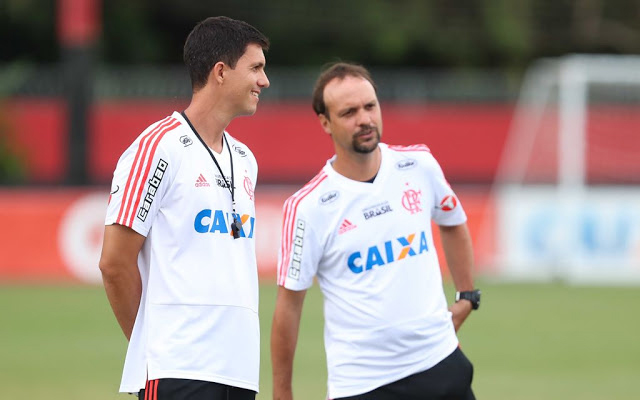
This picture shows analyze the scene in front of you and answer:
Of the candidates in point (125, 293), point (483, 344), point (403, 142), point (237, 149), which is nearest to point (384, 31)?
point (403, 142)

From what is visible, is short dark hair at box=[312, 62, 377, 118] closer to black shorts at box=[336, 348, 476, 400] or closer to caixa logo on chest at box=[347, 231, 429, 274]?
caixa logo on chest at box=[347, 231, 429, 274]

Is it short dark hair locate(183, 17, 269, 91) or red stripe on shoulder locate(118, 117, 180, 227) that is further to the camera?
short dark hair locate(183, 17, 269, 91)

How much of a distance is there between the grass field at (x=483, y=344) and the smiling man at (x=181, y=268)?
5.52 meters

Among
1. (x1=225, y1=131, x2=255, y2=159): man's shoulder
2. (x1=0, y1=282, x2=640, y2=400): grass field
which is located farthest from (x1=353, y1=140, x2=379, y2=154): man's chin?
(x1=0, y1=282, x2=640, y2=400): grass field

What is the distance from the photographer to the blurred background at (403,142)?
13562 millimetres

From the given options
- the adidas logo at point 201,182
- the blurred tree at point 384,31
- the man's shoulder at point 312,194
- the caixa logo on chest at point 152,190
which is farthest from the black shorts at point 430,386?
the blurred tree at point 384,31

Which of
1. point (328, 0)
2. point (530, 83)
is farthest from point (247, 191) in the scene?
point (328, 0)

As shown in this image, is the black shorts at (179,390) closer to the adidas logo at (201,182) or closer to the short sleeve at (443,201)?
the adidas logo at (201,182)

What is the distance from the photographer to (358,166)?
5598mm

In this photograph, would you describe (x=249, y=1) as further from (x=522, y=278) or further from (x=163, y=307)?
(x=163, y=307)

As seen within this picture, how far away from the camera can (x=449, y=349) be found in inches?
217

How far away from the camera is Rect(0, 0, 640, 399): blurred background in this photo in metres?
13.6

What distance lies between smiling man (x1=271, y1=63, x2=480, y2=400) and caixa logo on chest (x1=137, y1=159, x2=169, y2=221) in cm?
108

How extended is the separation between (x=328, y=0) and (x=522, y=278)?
15605mm
